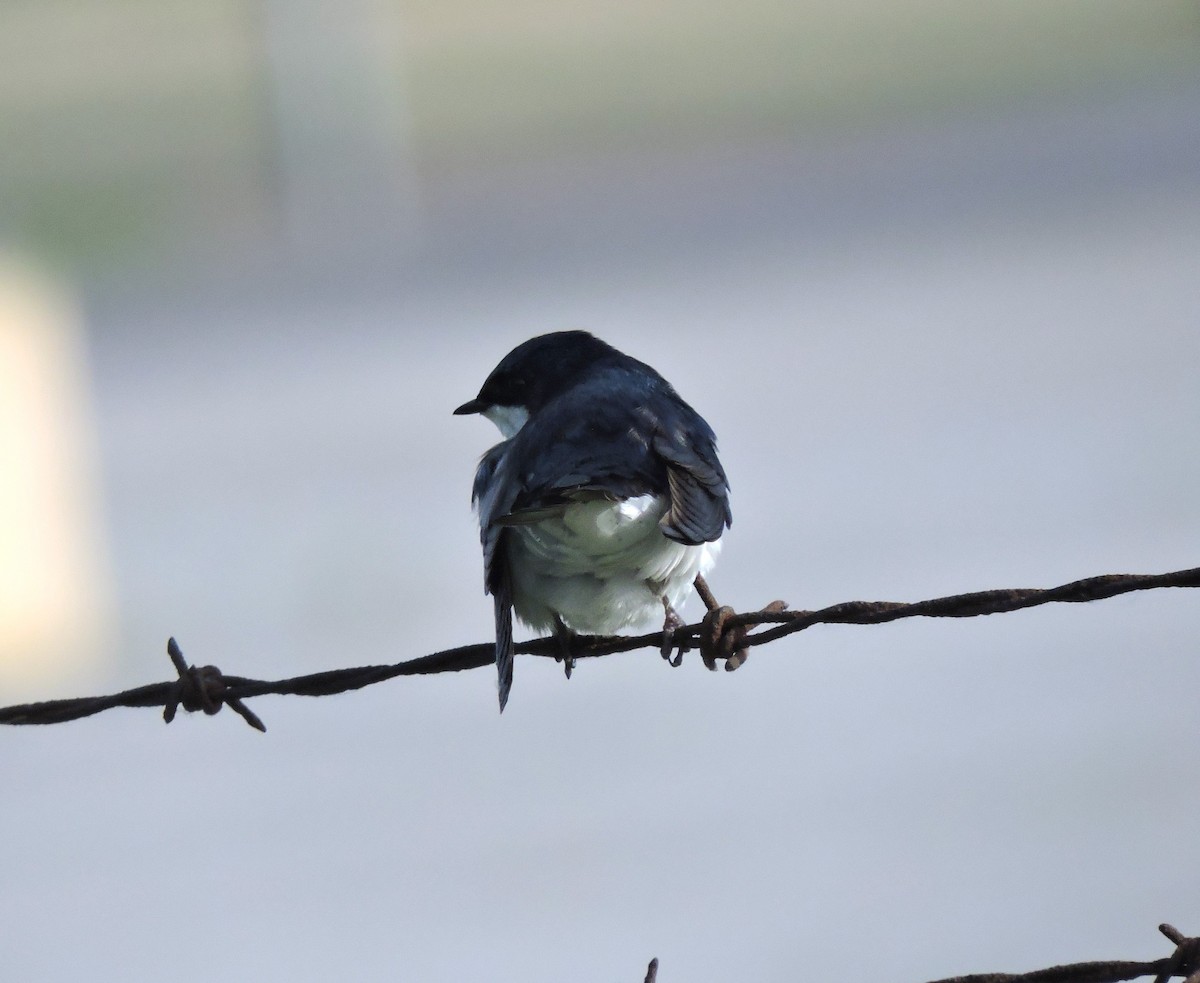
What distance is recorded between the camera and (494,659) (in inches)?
121

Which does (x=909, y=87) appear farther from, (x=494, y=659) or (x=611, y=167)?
(x=494, y=659)

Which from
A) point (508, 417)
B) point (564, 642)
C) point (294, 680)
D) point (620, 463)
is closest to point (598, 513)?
point (620, 463)

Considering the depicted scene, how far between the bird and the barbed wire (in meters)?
1.06

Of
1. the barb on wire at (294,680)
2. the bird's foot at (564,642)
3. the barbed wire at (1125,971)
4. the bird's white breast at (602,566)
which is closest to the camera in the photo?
the barbed wire at (1125,971)

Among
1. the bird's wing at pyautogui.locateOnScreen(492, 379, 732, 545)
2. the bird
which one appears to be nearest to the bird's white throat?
the bird

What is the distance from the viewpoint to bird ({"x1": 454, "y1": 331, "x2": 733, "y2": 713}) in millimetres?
3414

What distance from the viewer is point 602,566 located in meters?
3.65

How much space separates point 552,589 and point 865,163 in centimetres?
969

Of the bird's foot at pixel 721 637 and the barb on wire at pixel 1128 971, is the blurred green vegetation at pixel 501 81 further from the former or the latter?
the barb on wire at pixel 1128 971

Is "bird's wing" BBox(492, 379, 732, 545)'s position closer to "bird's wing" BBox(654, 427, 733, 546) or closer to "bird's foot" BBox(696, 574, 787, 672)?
"bird's wing" BBox(654, 427, 733, 546)

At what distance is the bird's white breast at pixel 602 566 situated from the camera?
349 cm

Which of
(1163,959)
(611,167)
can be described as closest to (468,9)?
(611,167)

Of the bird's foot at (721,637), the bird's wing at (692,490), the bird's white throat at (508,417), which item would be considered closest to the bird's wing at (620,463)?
the bird's wing at (692,490)

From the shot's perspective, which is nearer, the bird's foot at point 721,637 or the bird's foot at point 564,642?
the bird's foot at point 721,637
